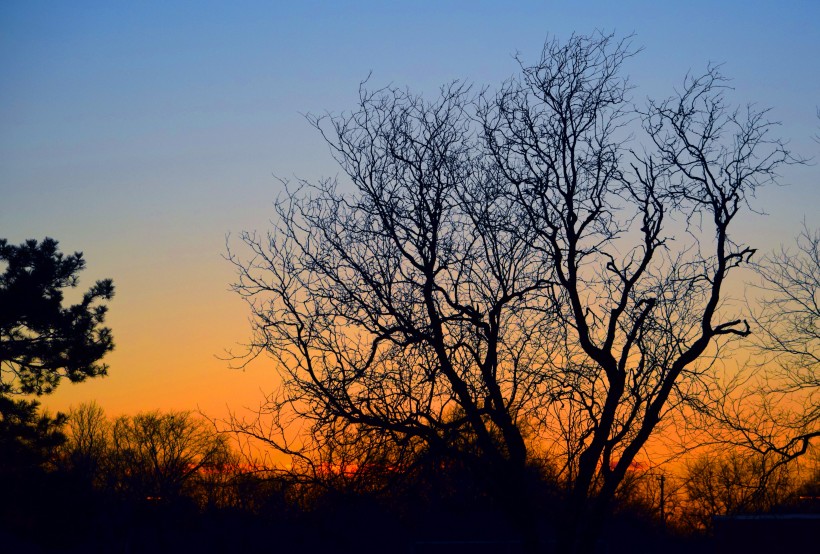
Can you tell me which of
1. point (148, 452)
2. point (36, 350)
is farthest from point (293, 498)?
point (148, 452)

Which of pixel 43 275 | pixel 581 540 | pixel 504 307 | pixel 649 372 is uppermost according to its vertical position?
pixel 43 275

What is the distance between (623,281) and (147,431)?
183ft

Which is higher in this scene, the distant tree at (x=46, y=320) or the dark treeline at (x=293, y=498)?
the distant tree at (x=46, y=320)

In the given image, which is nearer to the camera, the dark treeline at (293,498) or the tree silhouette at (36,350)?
the dark treeline at (293,498)

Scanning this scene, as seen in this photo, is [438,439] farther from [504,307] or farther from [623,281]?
[623,281]

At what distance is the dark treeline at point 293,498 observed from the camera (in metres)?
12.7

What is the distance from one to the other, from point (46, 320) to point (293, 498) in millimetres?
18620

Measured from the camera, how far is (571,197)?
13648 millimetres

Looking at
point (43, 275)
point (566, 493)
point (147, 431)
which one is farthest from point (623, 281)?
point (147, 431)

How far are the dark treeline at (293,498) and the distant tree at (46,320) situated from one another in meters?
1.59

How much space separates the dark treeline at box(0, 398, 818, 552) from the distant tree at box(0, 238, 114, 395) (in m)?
1.59

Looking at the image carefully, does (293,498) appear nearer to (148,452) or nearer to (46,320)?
(46,320)

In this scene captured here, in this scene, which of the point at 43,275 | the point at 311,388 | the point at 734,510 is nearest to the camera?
the point at 311,388

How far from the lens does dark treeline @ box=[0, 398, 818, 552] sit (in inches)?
498
